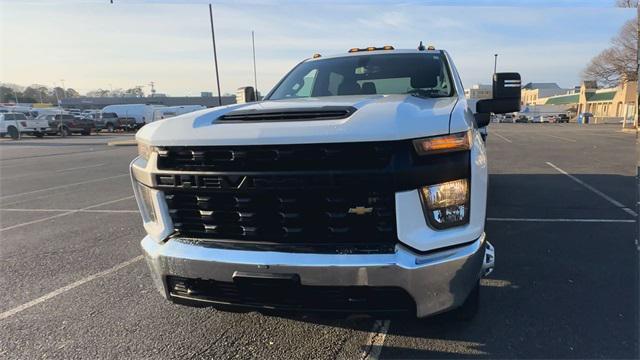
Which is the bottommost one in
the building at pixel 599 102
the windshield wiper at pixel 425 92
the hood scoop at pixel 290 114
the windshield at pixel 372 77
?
the building at pixel 599 102

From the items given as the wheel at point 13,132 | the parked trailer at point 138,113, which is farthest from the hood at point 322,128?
the parked trailer at point 138,113

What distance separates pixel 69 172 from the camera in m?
12.3

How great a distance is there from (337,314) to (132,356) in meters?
1.43

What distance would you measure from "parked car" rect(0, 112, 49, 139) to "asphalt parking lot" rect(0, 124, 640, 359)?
31.5 metres

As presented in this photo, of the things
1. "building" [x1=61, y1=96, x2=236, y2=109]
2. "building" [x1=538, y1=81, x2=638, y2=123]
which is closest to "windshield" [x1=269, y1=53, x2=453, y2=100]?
"building" [x1=538, y1=81, x2=638, y2=123]

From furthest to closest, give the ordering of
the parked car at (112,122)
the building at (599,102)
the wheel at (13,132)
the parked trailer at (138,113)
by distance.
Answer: the building at (599,102), the parked trailer at (138,113), the parked car at (112,122), the wheel at (13,132)

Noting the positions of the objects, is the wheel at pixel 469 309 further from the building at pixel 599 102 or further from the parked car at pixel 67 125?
the building at pixel 599 102

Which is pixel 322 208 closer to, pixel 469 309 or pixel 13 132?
pixel 469 309

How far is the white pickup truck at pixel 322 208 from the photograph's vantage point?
2.14m

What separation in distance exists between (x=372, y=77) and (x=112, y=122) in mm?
42548

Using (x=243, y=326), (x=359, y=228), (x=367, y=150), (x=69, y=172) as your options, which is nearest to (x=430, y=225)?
(x=359, y=228)

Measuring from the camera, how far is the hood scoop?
2.36 m

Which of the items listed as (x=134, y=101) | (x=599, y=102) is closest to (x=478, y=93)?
(x=599, y=102)

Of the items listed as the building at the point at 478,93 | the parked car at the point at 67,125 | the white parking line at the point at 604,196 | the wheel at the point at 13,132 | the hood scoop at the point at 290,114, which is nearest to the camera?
the hood scoop at the point at 290,114
